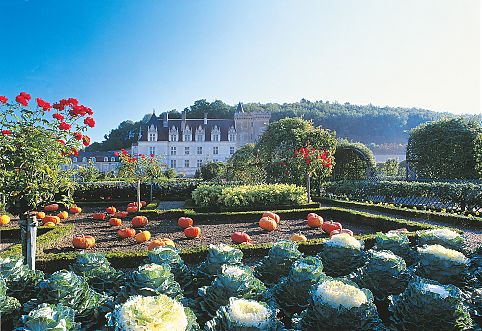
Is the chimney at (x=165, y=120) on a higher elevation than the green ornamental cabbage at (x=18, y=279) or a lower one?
higher

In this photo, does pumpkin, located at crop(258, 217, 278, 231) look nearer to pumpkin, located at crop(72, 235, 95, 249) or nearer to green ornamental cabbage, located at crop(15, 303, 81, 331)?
pumpkin, located at crop(72, 235, 95, 249)

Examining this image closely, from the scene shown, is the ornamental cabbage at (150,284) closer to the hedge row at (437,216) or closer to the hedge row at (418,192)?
the hedge row at (437,216)

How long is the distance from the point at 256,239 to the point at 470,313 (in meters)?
4.45

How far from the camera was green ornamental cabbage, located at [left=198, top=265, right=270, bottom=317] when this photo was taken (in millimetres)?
1723

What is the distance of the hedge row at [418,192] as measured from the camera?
9.55 m

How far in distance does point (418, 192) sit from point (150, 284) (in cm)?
1139

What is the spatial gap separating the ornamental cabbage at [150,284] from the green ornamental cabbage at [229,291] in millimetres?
148

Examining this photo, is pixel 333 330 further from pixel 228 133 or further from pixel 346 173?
pixel 228 133

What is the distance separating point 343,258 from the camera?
7.60ft

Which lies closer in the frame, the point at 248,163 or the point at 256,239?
the point at 256,239

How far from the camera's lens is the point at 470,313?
180 cm

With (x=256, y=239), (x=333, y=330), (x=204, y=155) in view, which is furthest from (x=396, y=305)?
(x=204, y=155)

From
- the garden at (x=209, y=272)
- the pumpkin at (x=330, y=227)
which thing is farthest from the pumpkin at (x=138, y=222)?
the pumpkin at (x=330, y=227)

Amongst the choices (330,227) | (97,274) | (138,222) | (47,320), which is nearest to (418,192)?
(330,227)
